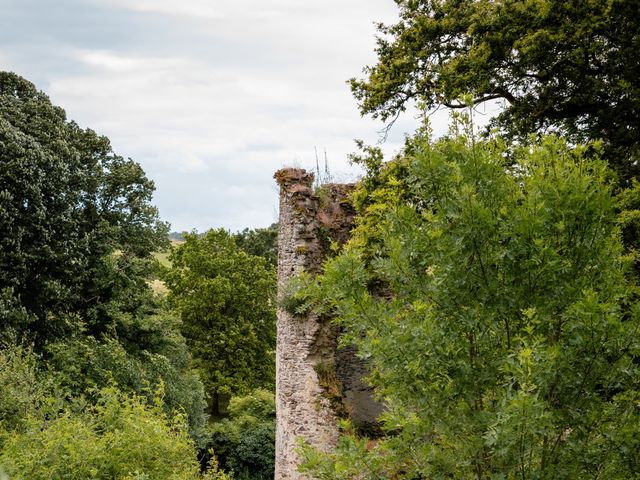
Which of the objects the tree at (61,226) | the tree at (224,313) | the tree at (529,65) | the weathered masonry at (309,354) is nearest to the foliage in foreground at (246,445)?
the tree at (224,313)

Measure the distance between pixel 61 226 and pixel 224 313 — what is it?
12798 millimetres

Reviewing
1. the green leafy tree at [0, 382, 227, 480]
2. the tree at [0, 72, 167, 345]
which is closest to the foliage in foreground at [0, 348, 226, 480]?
the green leafy tree at [0, 382, 227, 480]

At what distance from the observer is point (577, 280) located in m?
5.34

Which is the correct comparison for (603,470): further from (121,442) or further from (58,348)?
(58,348)

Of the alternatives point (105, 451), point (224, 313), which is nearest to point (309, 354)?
point (105, 451)

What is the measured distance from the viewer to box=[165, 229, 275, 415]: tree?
2827cm

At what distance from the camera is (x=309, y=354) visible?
12555mm

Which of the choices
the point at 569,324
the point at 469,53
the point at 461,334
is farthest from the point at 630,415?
the point at 469,53

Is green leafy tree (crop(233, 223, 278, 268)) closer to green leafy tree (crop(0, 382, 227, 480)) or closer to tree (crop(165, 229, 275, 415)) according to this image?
tree (crop(165, 229, 275, 415))

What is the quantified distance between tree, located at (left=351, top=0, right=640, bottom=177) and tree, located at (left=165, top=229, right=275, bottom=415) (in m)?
18.0

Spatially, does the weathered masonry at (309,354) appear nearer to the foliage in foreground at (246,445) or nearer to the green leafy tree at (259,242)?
the foliage in foreground at (246,445)

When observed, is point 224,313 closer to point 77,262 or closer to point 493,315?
point 77,262

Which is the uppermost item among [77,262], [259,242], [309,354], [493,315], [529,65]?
[259,242]

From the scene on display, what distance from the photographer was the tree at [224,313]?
2827 centimetres
